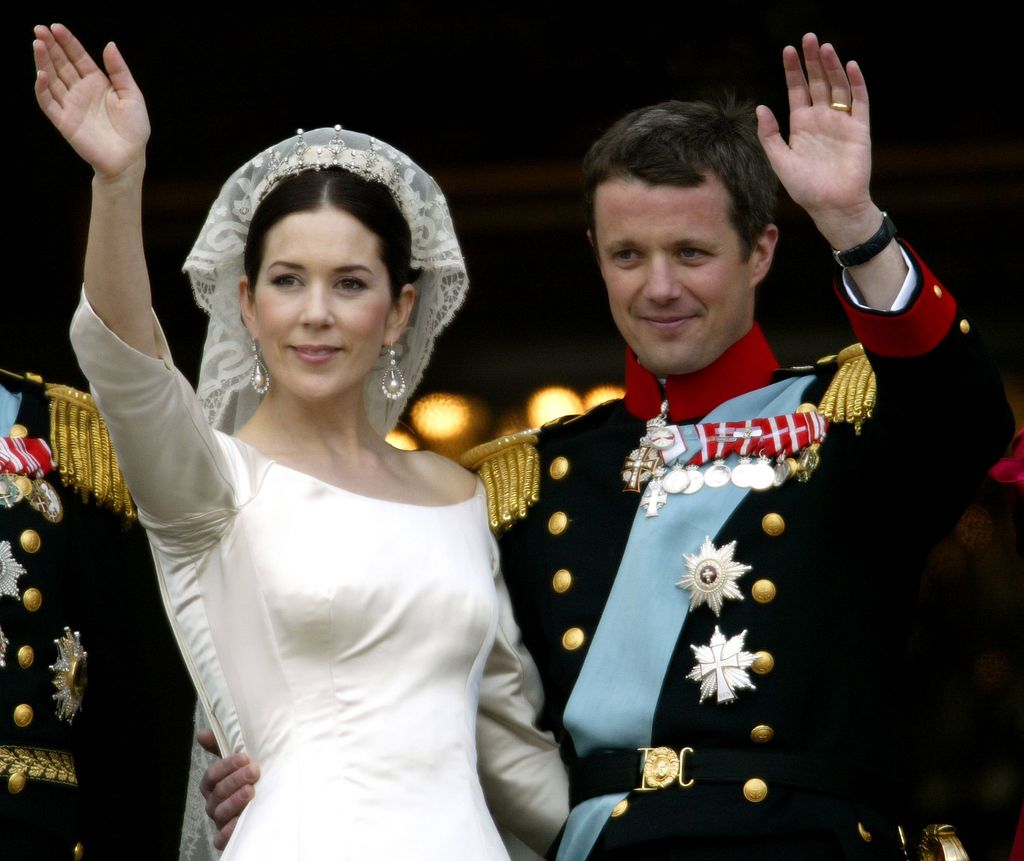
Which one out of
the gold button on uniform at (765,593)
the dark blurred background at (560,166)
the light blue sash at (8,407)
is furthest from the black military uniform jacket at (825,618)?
the dark blurred background at (560,166)

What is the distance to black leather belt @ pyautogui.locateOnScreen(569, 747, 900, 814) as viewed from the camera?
2842mm

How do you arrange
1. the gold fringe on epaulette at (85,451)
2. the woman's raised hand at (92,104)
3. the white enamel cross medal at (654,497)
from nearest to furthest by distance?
the woman's raised hand at (92,104)
the white enamel cross medal at (654,497)
the gold fringe on epaulette at (85,451)

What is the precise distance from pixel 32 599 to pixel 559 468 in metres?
0.80

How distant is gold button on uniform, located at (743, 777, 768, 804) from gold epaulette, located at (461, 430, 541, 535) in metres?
0.58

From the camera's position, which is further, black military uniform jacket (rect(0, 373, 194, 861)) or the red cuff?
black military uniform jacket (rect(0, 373, 194, 861))

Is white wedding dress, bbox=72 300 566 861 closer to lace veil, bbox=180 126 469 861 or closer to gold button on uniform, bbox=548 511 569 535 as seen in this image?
gold button on uniform, bbox=548 511 569 535

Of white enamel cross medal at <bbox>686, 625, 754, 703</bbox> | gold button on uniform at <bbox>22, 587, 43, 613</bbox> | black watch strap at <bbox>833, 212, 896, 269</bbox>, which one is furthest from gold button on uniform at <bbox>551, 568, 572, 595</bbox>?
gold button on uniform at <bbox>22, 587, 43, 613</bbox>

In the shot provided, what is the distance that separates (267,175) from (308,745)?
88 centimetres

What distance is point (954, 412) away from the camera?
2789 millimetres

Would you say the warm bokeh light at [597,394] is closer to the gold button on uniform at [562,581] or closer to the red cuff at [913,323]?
the gold button on uniform at [562,581]

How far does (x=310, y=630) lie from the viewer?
2.82 m

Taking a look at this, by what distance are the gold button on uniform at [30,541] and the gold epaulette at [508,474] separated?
2.21 feet

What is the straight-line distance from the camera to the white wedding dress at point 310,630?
2758 millimetres

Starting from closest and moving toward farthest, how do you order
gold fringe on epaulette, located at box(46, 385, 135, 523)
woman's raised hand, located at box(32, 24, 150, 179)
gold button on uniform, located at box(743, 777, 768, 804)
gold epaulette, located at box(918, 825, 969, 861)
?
woman's raised hand, located at box(32, 24, 150, 179), gold button on uniform, located at box(743, 777, 768, 804), gold epaulette, located at box(918, 825, 969, 861), gold fringe on epaulette, located at box(46, 385, 135, 523)
